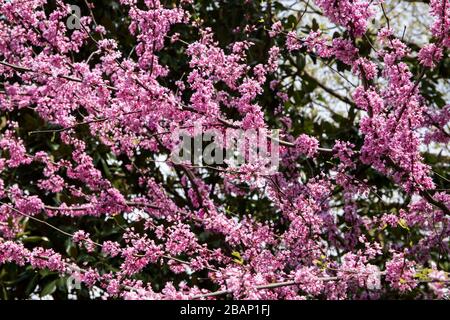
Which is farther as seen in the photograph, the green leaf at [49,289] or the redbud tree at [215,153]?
the green leaf at [49,289]

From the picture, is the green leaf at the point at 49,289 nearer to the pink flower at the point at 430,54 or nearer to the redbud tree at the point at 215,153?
the redbud tree at the point at 215,153

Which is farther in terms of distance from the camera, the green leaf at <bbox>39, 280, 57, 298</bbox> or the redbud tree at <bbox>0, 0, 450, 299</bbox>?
the green leaf at <bbox>39, 280, 57, 298</bbox>

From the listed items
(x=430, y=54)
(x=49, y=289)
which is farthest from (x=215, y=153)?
(x=430, y=54)

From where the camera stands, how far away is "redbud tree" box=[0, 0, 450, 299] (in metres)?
4.11

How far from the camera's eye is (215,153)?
5820mm

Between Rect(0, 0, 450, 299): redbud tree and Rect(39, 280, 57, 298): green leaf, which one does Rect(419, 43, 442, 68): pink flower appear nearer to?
Rect(0, 0, 450, 299): redbud tree

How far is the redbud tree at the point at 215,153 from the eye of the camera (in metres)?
4.11

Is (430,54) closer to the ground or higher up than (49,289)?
higher up

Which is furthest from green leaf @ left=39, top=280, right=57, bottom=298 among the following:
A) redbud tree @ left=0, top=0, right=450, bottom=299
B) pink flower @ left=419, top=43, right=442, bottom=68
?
pink flower @ left=419, top=43, right=442, bottom=68

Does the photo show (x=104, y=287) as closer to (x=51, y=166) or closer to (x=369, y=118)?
(x=51, y=166)

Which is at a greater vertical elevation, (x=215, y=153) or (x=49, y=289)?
(x=215, y=153)

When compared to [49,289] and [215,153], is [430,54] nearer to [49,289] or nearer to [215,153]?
[215,153]

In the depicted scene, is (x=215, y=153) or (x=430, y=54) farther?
(x=215, y=153)

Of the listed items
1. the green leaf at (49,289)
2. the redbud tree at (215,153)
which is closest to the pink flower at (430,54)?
the redbud tree at (215,153)
